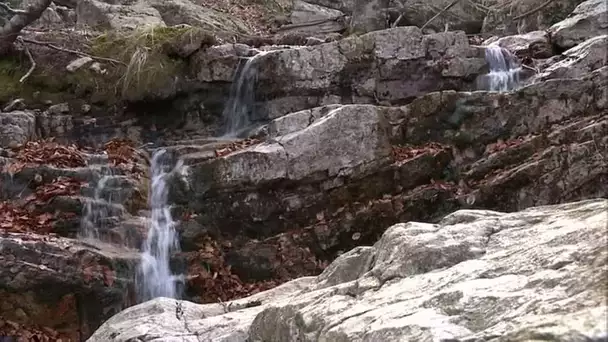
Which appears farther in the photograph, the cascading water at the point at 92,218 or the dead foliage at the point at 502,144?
the dead foliage at the point at 502,144

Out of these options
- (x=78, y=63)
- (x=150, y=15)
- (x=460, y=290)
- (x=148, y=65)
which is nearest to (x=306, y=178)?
(x=148, y=65)

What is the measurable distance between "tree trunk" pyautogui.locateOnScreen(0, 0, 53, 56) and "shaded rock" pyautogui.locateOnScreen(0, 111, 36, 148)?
4.56 feet

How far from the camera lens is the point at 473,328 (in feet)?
8.14

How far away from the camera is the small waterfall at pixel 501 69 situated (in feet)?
33.4

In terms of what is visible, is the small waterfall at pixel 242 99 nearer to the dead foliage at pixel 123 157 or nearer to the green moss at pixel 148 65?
the green moss at pixel 148 65

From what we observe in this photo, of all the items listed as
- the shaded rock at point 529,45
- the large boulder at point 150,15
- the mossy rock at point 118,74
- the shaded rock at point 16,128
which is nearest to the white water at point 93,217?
the shaded rock at point 16,128

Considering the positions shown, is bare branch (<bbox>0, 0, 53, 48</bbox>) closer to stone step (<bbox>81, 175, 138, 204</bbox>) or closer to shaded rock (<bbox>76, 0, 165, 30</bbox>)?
stone step (<bbox>81, 175, 138, 204</bbox>)

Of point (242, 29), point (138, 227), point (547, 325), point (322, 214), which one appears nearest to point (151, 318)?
point (138, 227)

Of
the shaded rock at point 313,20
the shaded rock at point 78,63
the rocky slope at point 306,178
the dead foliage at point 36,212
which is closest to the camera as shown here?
the rocky slope at point 306,178

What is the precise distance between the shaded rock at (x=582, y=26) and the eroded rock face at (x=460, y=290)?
833cm

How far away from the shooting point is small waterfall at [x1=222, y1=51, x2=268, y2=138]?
10.2 metres

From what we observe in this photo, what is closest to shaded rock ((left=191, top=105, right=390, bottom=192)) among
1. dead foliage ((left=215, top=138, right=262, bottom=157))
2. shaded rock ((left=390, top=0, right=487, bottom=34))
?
dead foliage ((left=215, top=138, right=262, bottom=157))

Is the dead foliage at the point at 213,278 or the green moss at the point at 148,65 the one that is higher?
the green moss at the point at 148,65

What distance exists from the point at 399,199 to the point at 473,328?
524 centimetres
